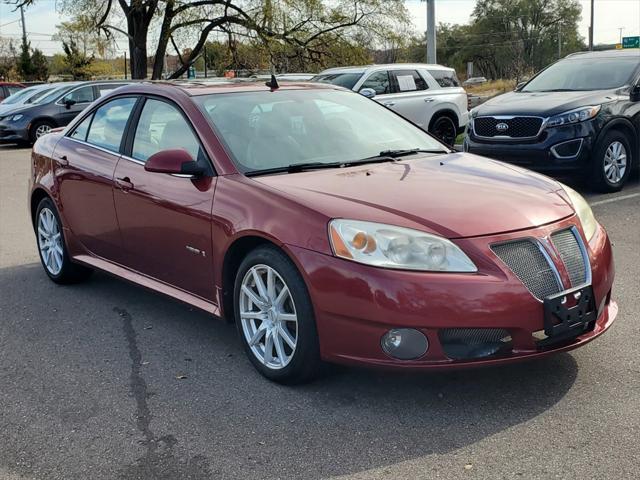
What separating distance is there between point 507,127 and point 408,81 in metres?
5.63

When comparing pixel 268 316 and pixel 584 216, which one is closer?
pixel 268 316

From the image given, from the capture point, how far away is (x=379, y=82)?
14164mm

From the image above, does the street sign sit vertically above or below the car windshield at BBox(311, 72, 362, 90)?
above

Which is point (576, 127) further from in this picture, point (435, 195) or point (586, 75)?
point (435, 195)

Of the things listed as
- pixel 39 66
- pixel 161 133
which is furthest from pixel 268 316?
pixel 39 66

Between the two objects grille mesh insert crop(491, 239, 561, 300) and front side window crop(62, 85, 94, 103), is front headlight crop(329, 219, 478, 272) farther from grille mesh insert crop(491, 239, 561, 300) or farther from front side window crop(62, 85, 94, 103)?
front side window crop(62, 85, 94, 103)

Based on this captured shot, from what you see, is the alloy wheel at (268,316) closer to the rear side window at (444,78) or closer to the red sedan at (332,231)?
the red sedan at (332,231)

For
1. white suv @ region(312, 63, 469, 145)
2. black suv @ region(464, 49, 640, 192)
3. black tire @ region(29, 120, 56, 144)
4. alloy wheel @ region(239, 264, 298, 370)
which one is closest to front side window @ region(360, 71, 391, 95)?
white suv @ region(312, 63, 469, 145)

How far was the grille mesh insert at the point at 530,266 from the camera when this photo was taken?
345 centimetres

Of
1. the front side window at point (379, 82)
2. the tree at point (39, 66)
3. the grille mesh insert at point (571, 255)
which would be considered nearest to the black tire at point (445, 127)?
the front side window at point (379, 82)

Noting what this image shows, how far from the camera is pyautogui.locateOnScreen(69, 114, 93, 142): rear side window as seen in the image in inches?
225

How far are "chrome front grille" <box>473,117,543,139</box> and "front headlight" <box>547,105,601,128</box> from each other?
0.14 meters

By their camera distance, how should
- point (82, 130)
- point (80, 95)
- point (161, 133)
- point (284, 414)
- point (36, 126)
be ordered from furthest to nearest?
point (80, 95)
point (36, 126)
point (82, 130)
point (161, 133)
point (284, 414)

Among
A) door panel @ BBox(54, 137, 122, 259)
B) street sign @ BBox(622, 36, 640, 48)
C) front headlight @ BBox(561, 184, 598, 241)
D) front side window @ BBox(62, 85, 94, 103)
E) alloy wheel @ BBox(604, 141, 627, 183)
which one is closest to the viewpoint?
front headlight @ BBox(561, 184, 598, 241)
